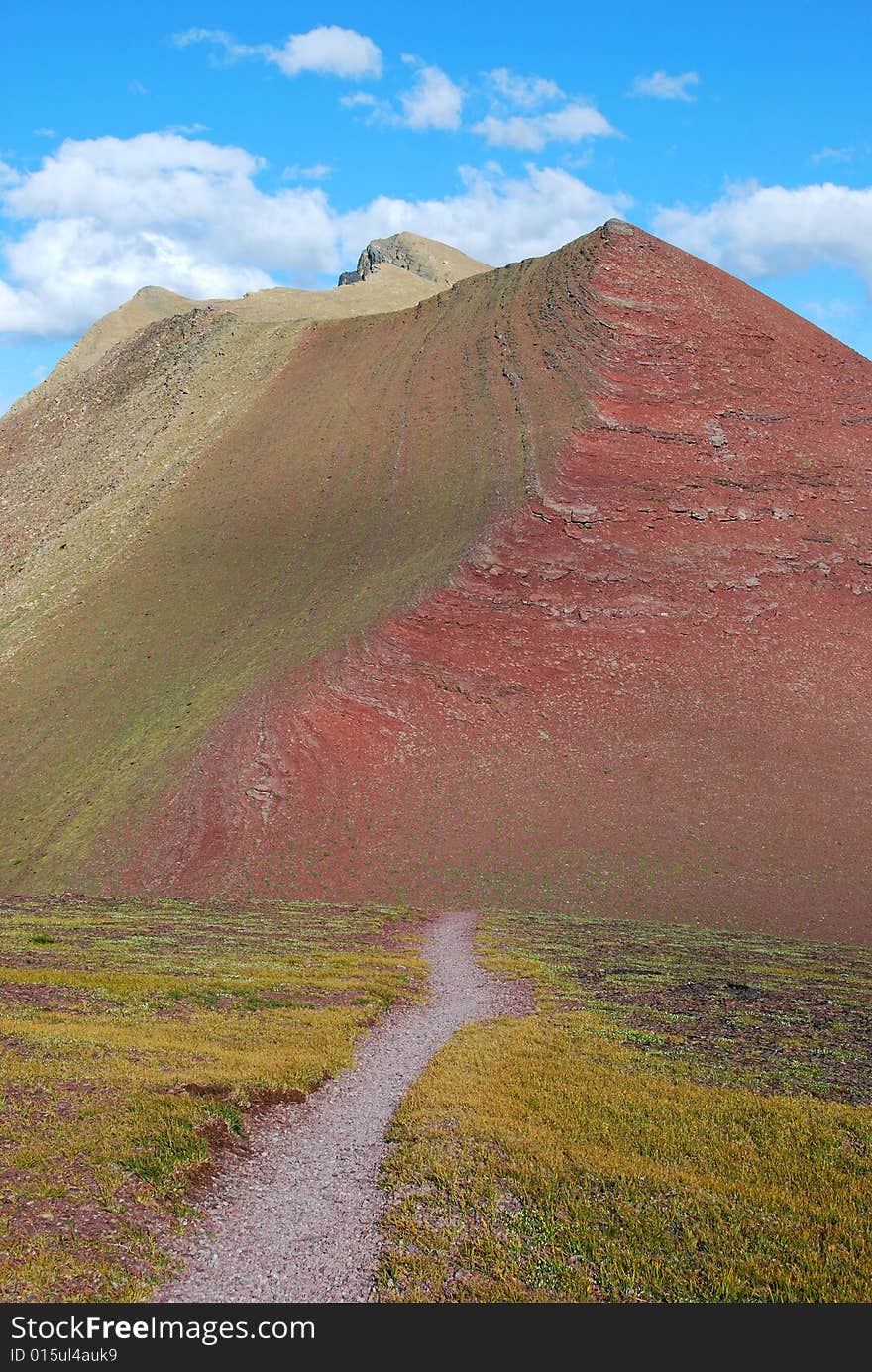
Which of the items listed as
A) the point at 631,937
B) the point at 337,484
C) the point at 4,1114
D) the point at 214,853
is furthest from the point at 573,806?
the point at 4,1114

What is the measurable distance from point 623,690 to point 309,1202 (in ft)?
152

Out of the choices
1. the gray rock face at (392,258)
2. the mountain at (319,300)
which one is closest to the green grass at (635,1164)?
the mountain at (319,300)

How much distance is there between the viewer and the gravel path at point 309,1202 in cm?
859

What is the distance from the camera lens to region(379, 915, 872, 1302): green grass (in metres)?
8.62

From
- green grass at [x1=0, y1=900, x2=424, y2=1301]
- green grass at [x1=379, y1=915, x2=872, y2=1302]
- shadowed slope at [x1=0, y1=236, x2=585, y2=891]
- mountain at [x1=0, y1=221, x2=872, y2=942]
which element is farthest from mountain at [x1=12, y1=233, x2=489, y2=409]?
green grass at [x1=379, y1=915, x2=872, y2=1302]

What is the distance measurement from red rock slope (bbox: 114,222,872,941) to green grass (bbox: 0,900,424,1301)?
1463 centimetres

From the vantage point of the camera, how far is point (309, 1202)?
10.4 m

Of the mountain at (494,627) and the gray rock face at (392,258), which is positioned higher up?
the gray rock face at (392,258)

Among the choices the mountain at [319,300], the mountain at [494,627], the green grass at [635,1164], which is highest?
the mountain at [319,300]

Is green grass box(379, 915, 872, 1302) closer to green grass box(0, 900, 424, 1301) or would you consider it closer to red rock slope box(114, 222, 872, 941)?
green grass box(0, 900, 424, 1301)

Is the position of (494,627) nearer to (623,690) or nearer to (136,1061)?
(623,690)

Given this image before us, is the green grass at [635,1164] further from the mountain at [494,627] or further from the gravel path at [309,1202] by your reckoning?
the mountain at [494,627]

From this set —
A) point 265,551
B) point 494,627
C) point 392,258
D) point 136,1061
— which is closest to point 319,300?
point 392,258

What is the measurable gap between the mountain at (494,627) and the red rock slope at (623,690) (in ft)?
0.63
